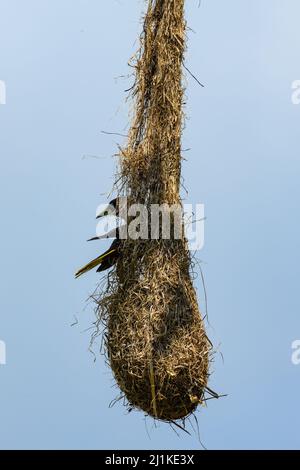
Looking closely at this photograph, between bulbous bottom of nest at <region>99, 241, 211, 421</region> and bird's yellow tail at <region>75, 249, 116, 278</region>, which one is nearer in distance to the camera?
bulbous bottom of nest at <region>99, 241, 211, 421</region>

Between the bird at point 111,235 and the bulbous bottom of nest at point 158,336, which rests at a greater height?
the bird at point 111,235

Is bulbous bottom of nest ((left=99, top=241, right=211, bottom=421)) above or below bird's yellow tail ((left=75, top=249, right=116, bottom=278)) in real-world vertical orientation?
below

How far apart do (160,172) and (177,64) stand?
54 centimetres

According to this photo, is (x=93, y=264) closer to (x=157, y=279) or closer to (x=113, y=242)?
(x=113, y=242)

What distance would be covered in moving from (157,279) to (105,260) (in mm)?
303

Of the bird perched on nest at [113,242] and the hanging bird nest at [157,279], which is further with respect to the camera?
the bird perched on nest at [113,242]

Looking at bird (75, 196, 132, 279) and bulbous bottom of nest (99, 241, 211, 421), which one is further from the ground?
bird (75, 196, 132, 279)

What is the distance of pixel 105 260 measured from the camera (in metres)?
9.70

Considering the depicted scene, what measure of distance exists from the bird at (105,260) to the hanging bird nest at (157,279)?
0.13ft

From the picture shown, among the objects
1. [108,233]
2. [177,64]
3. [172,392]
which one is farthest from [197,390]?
[177,64]

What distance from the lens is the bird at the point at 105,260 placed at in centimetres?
967

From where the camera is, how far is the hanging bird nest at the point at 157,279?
948cm

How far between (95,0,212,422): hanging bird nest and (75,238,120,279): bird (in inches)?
1.5

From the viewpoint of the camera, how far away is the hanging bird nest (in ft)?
31.1
